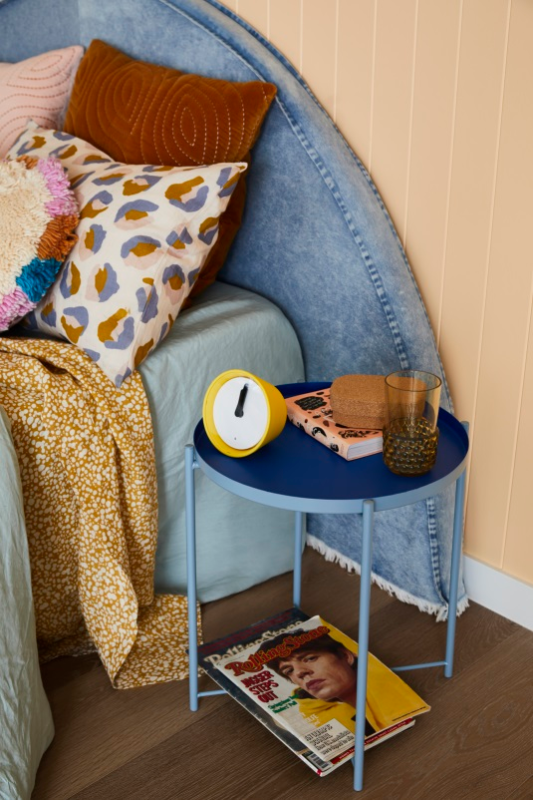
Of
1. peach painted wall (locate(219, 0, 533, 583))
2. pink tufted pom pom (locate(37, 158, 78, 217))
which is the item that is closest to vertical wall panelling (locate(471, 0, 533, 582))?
peach painted wall (locate(219, 0, 533, 583))

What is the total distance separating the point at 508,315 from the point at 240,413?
53 cm

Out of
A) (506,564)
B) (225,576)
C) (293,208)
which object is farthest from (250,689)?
(293,208)

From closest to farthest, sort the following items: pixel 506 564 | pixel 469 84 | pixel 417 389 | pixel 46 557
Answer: pixel 417 389, pixel 469 84, pixel 46 557, pixel 506 564

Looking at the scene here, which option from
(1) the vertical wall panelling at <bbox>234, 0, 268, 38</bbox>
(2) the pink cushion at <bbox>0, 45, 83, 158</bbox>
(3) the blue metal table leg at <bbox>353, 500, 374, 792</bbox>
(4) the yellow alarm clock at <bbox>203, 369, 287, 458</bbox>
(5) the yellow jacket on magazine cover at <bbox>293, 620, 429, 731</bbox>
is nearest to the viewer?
(3) the blue metal table leg at <bbox>353, 500, 374, 792</bbox>

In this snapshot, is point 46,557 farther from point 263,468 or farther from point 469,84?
point 469,84

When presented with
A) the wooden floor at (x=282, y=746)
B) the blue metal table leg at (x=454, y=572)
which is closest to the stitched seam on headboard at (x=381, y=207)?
the blue metal table leg at (x=454, y=572)

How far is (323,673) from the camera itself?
1.44 m

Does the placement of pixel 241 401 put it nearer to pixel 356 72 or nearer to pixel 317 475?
pixel 317 475

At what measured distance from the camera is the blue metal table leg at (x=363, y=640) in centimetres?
114

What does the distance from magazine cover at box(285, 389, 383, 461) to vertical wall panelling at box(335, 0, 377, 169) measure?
0.51 metres

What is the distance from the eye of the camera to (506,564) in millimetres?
1623

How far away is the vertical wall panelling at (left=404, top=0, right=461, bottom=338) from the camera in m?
1.41

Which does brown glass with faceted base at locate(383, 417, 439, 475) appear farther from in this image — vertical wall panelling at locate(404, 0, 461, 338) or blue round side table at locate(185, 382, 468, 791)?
vertical wall panelling at locate(404, 0, 461, 338)

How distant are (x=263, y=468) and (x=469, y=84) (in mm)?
720
